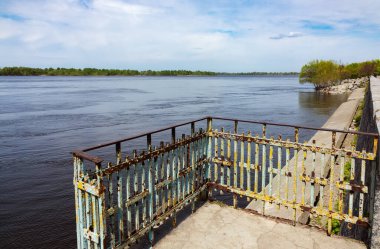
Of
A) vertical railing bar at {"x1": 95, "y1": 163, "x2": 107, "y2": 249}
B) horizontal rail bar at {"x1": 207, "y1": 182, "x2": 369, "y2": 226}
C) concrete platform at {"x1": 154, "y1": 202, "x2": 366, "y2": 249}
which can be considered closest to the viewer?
vertical railing bar at {"x1": 95, "y1": 163, "x2": 107, "y2": 249}

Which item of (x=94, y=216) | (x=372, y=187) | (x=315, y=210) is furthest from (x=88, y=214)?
(x=372, y=187)

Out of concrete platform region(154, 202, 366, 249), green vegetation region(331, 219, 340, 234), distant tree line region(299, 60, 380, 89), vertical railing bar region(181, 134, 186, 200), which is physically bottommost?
green vegetation region(331, 219, 340, 234)

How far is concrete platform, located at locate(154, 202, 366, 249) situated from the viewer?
5.54m

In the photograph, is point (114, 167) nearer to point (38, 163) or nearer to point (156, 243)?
point (156, 243)

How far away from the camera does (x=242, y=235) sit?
589cm

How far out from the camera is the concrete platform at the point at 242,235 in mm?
5539

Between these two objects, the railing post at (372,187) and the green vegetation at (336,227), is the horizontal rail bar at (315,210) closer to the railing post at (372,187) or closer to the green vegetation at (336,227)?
the railing post at (372,187)

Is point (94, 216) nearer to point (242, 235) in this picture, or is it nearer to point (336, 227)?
point (242, 235)

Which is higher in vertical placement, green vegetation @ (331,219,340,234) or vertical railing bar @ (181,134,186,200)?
vertical railing bar @ (181,134,186,200)

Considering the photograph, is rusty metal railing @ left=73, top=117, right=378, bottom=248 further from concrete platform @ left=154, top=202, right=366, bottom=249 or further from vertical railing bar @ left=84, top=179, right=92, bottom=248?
concrete platform @ left=154, top=202, right=366, bottom=249

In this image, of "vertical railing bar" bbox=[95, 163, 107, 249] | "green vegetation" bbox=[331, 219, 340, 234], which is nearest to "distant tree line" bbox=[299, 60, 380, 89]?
"green vegetation" bbox=[331, 219, 340, 234]

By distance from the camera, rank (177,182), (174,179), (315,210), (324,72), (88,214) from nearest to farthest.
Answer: (88,214) < (315,210) < (174,179) < (177,182) < (324,72)

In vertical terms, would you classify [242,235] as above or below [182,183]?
below

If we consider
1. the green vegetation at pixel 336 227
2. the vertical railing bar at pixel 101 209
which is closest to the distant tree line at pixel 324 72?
the green vegetation at pixel 336 227
